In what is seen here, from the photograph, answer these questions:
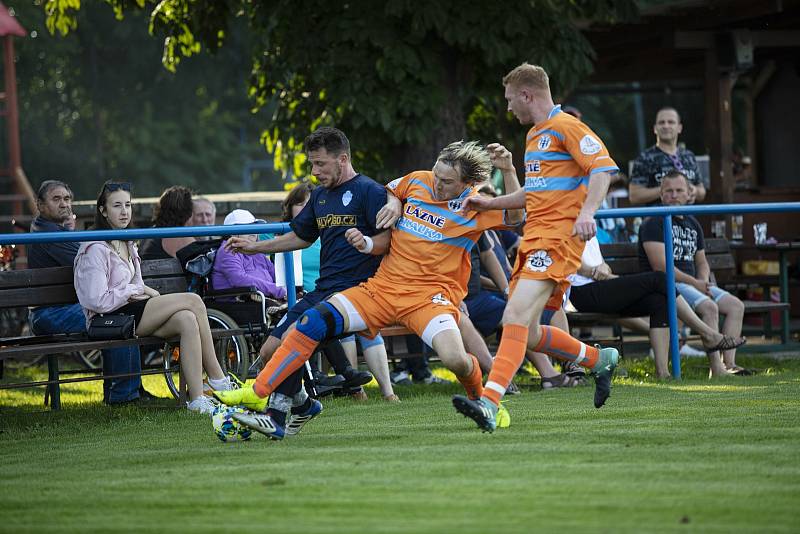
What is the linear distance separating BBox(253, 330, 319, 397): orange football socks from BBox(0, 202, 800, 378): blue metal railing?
6.08ft

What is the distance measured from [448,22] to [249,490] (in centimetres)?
848

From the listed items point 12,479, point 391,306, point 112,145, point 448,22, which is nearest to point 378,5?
point 448,22

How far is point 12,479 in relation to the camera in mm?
5953

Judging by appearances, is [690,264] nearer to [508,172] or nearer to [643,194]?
[643,194]

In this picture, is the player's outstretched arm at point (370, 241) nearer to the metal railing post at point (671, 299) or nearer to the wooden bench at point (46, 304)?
the wooden bench at point (46, 304)

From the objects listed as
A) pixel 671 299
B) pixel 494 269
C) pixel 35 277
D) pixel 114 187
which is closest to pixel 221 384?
pixel 35 277

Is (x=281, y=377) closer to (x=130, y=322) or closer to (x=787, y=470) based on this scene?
(x=130, y=322)

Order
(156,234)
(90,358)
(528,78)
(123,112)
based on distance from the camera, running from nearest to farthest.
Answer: (528,78) → (156,234) → (90,358) → (123,112)

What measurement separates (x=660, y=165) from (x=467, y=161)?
4277 mm

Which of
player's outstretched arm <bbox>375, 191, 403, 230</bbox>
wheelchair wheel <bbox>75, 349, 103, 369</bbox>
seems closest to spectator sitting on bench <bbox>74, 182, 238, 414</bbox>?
player's outstretched arm <bbox>375, 191, 403, 230</bbox>

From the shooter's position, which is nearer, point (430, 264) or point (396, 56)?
point (430, 264)

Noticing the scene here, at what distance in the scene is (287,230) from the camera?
8594mm

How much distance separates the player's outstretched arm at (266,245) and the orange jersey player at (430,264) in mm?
485

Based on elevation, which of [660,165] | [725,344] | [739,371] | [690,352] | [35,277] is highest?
[660,165]
